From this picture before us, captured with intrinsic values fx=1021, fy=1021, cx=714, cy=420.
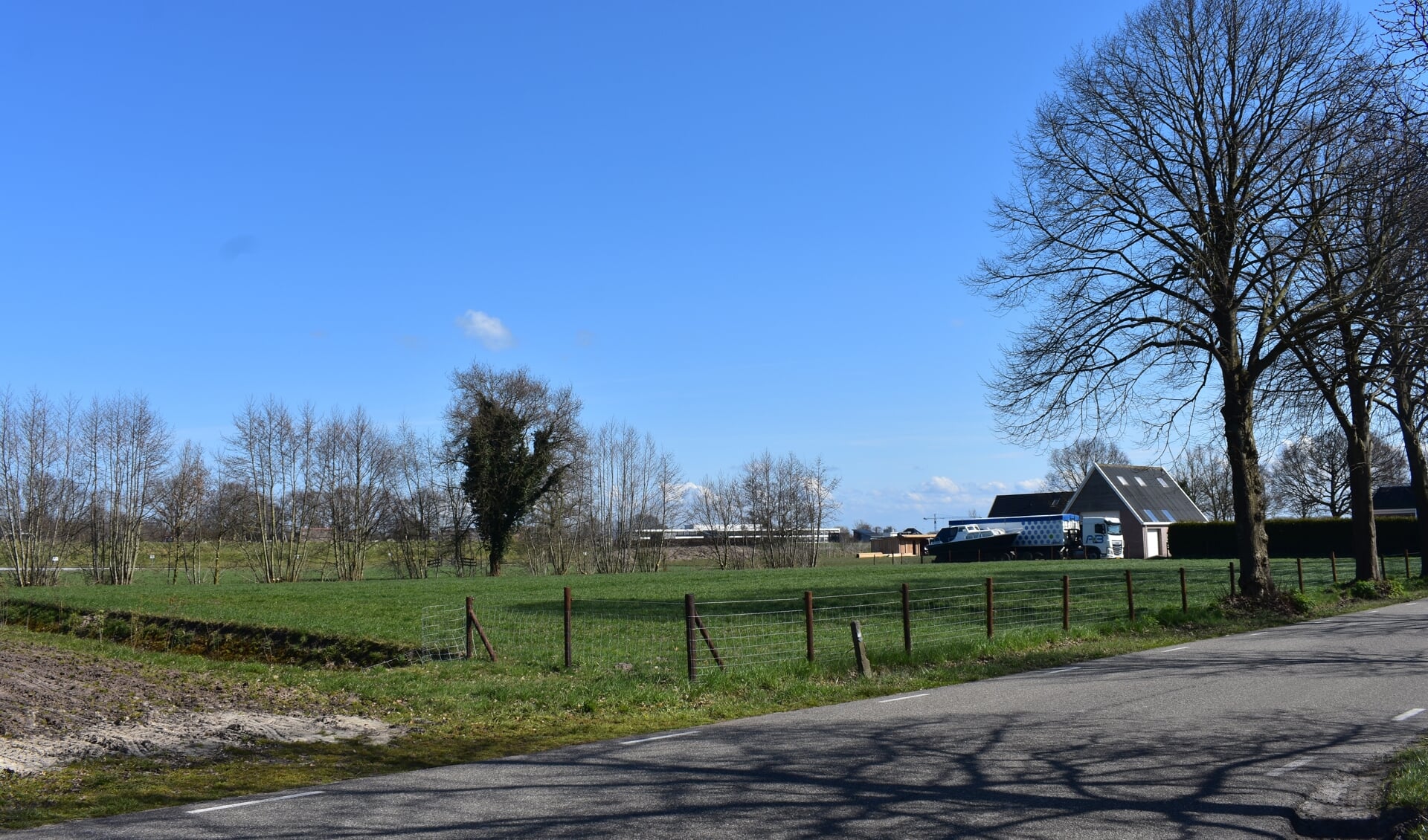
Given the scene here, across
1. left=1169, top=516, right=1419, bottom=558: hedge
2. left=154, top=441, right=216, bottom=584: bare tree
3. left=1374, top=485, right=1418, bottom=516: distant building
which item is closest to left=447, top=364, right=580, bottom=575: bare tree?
left=154, top=441, right=216, bottom=584: bare tree

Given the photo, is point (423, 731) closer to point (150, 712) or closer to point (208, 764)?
point (208, 764)

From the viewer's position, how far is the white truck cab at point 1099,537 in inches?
2803

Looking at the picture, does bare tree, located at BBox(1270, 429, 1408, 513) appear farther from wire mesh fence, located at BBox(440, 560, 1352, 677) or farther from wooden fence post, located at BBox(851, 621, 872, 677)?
wooden fence post, located at BBox(851, 621, 872, 677)

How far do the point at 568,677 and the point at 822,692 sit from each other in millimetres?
3699

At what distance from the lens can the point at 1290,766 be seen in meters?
7.64

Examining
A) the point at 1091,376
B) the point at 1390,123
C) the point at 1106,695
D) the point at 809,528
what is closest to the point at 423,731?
the point at 1106,695

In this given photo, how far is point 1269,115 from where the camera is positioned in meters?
22.3

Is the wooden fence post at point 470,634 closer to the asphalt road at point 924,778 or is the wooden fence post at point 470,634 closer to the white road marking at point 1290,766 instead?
the asphalt road at point 924,778

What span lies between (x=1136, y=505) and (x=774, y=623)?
6543cm

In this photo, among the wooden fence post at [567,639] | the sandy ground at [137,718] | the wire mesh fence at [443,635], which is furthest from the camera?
the wire mesh fence at [443,635]

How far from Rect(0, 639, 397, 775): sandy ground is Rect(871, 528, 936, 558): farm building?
8903 centimetres

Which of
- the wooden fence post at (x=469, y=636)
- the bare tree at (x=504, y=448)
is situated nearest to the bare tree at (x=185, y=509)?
the bare tree at (x=504, y=448)

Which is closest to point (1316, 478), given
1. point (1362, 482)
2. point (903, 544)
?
point (903, 544)

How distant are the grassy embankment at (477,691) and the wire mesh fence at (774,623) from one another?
50 centimetres
